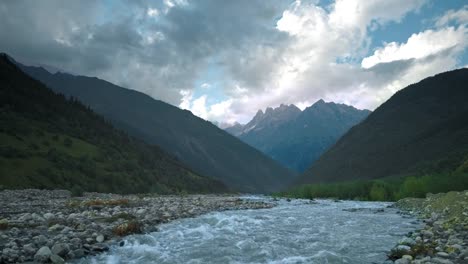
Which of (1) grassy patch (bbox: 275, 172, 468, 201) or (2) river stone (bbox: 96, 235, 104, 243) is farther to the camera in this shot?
(1) grassy patch (bbox: 275, 172, 468, 201)

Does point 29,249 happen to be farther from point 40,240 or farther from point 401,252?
point 401,252

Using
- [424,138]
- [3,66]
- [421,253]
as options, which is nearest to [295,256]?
[421,253]

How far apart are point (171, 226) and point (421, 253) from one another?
1432 centimetres

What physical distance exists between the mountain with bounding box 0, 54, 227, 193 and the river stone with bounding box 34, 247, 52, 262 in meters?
42.9

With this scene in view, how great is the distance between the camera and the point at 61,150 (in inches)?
2980

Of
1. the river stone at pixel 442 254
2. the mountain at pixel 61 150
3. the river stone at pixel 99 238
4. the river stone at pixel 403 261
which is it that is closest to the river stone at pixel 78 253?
the river stone at pixel 99 238

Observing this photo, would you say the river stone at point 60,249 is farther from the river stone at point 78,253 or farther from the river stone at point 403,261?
the river stone at point 403,261

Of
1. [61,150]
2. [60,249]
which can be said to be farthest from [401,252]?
[61,150]

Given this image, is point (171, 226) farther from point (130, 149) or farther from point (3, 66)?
point (3, 66)

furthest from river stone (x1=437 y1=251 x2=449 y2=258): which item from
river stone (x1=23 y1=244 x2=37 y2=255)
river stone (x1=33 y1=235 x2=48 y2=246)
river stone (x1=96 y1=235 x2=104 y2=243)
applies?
river stone (x1=33 y1=235 x2=48 y2=246)

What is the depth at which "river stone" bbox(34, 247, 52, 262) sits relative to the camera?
11445 mm

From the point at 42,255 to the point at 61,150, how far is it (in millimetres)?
71207

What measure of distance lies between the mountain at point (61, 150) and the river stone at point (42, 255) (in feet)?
141

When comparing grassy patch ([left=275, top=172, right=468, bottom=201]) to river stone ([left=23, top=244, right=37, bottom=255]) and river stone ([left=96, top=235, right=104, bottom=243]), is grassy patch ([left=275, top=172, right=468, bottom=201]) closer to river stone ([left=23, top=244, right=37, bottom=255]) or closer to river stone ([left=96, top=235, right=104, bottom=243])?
river stone ([left=96, top=235, right=104, bottom=243])
